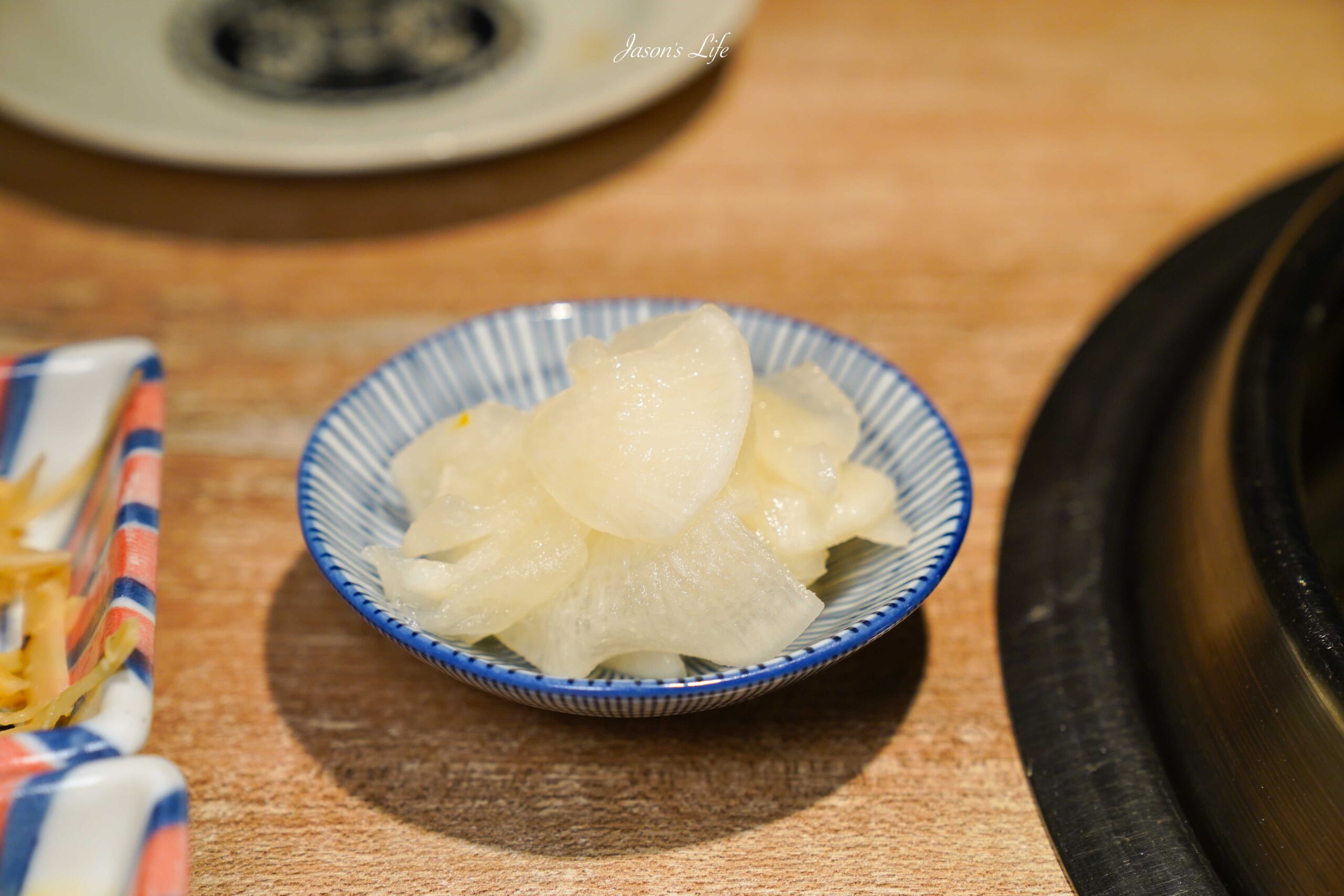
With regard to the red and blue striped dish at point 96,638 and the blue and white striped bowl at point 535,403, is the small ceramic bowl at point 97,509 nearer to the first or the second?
the red and blue striped dish at point 96,638

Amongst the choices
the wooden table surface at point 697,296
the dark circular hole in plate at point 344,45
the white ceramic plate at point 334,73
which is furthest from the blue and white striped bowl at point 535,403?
the dark circular hole in plate at point 344,45

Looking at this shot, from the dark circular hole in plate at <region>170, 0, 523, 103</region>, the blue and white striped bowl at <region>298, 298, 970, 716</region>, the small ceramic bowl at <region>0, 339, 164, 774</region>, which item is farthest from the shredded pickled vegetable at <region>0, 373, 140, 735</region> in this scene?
the dark circular hole in plate at <region>170, 0, 523, 103</region>

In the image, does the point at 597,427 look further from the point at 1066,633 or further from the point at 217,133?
the point at 217,133

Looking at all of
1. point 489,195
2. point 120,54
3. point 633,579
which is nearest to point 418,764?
point 633,579

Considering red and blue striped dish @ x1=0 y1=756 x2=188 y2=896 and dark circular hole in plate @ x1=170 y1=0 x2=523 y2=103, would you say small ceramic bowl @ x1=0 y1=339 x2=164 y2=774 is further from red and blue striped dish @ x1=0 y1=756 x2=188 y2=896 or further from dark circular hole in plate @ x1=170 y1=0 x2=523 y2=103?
dark circular hole in plate @ x1=170 y1=0 x2=523 y2=103

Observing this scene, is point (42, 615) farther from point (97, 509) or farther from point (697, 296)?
point (697, 296)

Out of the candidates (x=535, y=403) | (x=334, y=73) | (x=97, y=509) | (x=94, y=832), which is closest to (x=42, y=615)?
(x=97, y=509)

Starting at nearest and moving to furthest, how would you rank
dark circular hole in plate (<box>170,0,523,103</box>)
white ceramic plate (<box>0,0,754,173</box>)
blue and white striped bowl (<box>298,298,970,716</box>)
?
blue and white striped bowl (<box>298,298,970,716</box>)
white ceramic plate (<box>0,0,754,173</box>)
dark circular hole in plate (<box>170,0,523,103</box>)

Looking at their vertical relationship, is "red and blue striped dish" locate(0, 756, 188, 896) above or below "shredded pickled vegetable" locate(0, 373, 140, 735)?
below
